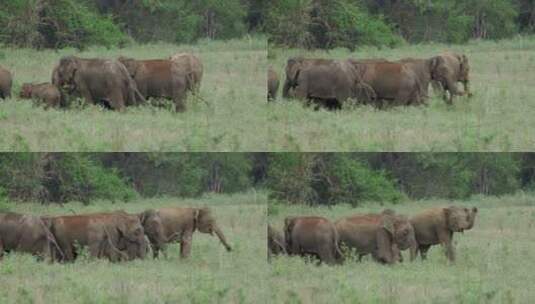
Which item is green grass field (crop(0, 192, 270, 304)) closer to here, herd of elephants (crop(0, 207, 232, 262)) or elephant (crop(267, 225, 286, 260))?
elephant (crop(267, 225, 286, 260))

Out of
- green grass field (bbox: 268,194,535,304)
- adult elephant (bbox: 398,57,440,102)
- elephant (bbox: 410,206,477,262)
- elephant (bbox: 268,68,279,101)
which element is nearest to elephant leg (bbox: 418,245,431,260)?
elephant (bbox: 410,206,477,262)

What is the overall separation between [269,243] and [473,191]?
608 inches

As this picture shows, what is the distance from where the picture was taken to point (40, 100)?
94.2ft

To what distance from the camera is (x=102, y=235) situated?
28.1 meters

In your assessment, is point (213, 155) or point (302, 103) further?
point (213, 155)

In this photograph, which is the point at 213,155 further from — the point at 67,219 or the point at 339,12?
the point at 67,219

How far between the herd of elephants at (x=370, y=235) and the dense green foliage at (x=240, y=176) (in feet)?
9.55

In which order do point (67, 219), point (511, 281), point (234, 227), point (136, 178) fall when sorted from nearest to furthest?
point (511, 281) → point (67, 219) → point (234, 227) → point (136, 178)

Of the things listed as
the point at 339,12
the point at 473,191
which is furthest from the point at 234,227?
the point at 473,191

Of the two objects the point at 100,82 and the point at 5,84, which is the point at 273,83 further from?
the point at 5,84

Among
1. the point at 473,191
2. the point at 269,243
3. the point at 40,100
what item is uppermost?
the point at 40,100

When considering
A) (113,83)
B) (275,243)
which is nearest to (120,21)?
(113,83)

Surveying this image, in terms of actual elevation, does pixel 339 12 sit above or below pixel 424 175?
above

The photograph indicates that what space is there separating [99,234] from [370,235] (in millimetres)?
4203
